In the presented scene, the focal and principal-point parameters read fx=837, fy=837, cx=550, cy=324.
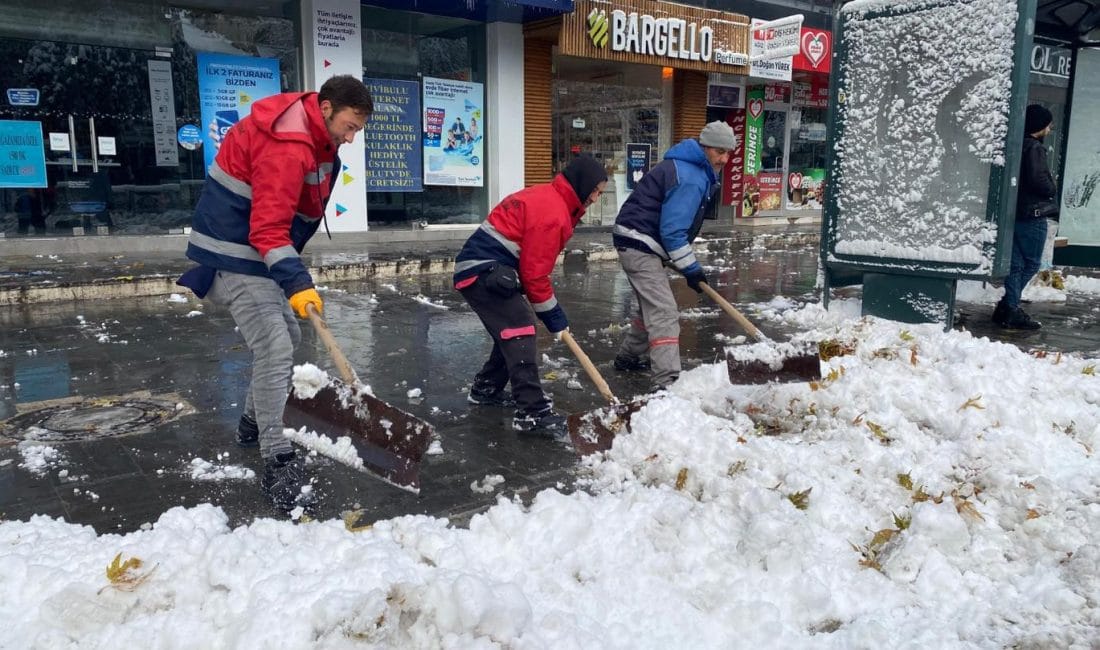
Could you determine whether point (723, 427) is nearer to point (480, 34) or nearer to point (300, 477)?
→ point (300, 477)

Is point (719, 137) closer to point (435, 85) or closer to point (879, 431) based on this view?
point (879, 431)

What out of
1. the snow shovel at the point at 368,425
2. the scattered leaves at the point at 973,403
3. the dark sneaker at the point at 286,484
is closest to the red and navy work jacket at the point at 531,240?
the snow shovel at the point at 368,425

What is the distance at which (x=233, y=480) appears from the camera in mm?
3934

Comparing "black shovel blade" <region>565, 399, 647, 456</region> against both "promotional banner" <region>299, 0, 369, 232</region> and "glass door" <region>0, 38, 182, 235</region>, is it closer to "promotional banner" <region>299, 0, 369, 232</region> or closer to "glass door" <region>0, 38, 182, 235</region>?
"promotional banner" <region>299, 0, 369, 232</region>

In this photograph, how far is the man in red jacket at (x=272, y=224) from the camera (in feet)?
11.6

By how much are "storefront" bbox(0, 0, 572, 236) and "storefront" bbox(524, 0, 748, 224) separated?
0.60 metres

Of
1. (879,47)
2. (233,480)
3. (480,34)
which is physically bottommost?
(233,480)

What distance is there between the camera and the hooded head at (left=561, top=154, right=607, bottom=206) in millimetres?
4621

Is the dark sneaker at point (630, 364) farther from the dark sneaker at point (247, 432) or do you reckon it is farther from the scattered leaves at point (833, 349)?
the dark sneaker at point (247, 432)

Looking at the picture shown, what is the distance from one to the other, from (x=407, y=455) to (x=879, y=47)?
5.43 metres

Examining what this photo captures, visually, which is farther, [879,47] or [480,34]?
[480,34]

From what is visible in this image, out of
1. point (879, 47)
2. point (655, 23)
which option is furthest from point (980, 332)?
point (655, 23)

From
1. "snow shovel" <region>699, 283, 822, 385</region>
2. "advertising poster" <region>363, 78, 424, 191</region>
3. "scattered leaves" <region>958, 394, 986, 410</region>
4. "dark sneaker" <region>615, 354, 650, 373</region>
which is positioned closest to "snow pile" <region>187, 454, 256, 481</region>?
"snow shovel" <region>699, 283, 822, 385</region>

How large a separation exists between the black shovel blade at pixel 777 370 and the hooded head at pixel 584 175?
4.29ft
